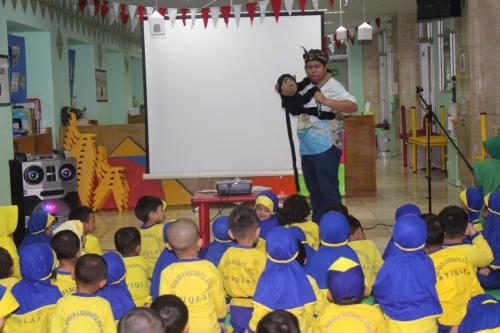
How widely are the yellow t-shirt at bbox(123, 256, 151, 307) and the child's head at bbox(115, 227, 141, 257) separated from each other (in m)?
0.06

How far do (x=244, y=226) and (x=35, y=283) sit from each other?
41.3 inches

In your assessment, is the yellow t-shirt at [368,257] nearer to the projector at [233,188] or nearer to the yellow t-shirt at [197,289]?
the yellow t-shirt at [197,289]

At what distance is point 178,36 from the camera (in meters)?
7.81

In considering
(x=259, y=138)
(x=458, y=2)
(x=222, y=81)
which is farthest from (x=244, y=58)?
(x=458, y=2)

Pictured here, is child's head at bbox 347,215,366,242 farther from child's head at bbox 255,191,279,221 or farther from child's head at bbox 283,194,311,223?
child's head at bbox 255,191,279,221

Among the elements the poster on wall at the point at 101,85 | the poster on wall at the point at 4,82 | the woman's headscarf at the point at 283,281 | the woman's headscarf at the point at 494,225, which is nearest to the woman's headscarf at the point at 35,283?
the woman's headscarf at the point at 283,281

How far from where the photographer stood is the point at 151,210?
5195mm

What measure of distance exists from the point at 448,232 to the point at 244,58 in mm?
3941

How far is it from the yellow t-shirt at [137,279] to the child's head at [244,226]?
63cm

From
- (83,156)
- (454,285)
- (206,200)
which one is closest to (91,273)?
(454,285)

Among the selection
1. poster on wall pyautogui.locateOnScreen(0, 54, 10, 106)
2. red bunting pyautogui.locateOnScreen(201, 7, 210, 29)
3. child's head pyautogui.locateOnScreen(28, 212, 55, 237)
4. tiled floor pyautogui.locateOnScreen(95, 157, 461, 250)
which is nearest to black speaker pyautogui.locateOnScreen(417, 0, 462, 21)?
tiled floor pyautogui.locateOnScreen(95, 157, 461, 250)

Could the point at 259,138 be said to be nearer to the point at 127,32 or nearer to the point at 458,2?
the point at 458,2

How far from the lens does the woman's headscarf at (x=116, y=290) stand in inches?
139

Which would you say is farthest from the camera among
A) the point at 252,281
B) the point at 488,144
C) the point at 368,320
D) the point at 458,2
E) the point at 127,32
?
the point at 127,32
